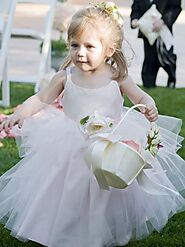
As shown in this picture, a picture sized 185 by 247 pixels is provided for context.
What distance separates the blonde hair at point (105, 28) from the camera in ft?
11.4

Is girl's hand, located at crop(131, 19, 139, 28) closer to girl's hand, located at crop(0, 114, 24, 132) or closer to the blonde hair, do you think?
the blonde hair

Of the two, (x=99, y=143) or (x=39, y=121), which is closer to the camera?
(x=99, y=143)

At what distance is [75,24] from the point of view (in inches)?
137

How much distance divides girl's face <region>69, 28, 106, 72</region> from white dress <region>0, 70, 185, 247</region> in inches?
4.8

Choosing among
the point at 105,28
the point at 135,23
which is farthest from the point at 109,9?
the point at 135,23

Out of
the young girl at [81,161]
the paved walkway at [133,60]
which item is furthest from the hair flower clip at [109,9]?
the paved walkway at [133,60]

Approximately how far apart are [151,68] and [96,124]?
4561 mm

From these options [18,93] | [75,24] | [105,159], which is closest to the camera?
[105,159]

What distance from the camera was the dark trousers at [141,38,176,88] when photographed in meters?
7.81

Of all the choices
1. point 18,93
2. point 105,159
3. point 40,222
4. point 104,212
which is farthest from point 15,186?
point 18,93

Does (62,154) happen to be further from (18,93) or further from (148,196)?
(18,93)

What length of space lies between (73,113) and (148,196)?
510 millimetres

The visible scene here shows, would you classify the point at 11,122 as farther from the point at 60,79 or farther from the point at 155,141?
the point at 155,141

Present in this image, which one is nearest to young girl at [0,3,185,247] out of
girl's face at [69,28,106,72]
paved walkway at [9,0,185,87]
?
girl's face at [69,28,106,72]
